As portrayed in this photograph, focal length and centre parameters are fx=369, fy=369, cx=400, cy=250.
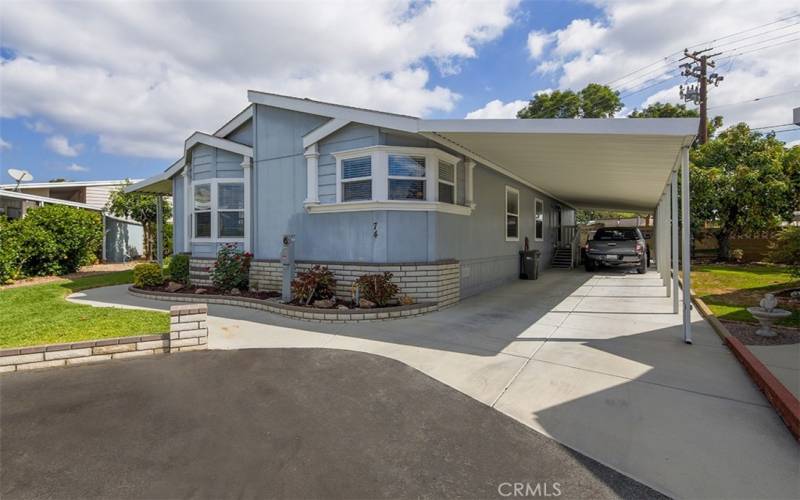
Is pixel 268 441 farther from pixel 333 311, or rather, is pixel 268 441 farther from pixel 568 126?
pixel 568 126

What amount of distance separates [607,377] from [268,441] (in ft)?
10.9

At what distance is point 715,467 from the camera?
7.68 ft

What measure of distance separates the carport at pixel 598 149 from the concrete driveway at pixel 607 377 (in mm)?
1077

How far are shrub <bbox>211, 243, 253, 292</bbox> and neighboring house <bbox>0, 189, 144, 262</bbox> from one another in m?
10.9

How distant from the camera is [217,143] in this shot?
9.29 meters

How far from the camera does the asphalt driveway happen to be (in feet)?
7.29

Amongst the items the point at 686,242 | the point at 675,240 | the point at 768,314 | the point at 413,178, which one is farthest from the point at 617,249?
the point at 413,178

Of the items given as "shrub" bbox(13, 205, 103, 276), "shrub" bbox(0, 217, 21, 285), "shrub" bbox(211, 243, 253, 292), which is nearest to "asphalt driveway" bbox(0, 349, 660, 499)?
"shrub" bbox(211, 243, 253, 292)

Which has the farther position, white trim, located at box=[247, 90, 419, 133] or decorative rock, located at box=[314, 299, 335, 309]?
decorative rock, located at box=[314, 299, 335, 309]

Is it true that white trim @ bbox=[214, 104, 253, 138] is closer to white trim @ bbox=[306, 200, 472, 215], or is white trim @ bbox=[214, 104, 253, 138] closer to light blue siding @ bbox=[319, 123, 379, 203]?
light blue siding @ bbox=[319, 123, 379, 203]

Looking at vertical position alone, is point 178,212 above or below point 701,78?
below

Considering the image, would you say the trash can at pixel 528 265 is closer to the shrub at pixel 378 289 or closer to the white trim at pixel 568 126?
the shrub at pixel 378 289

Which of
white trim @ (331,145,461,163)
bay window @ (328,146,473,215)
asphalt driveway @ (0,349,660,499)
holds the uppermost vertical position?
white trim @ (331,145,461,163)

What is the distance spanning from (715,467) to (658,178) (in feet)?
25.9
